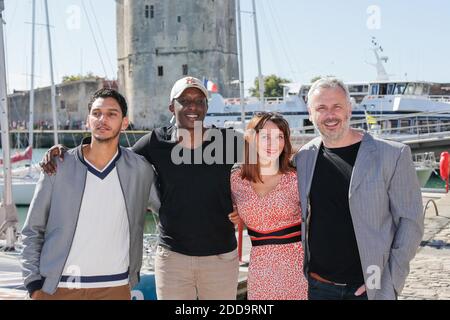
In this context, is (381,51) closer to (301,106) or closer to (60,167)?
(301,106)

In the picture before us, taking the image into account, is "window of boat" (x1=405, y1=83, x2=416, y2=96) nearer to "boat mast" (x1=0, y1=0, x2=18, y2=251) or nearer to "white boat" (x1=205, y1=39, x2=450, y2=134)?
"white boat" (x1=205, y1=39, x2=450, y2=134)

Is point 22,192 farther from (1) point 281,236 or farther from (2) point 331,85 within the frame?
(2) point 331,85

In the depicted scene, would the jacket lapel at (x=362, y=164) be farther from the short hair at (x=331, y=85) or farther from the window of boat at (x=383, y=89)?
the window of boat at (x=383, y=89)

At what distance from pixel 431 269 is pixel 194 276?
3.61m

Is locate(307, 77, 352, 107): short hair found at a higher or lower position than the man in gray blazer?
higher

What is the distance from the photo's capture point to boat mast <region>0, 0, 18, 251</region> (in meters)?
7.47

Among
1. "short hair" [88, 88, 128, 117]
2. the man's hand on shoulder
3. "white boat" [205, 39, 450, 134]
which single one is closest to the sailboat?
"white boat" [205, 39, 450, 134]

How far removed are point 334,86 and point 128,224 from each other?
4.29 feet

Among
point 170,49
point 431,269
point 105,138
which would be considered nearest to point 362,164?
point 105,138

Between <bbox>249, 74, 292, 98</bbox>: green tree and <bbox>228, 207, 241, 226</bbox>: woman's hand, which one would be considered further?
<bbox>249, 74, 292, 98</bbox>: green tree

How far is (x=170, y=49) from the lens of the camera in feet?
149

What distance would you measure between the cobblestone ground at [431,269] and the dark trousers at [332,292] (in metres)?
2.52

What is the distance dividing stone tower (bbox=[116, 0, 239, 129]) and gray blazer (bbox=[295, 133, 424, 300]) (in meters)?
41.2

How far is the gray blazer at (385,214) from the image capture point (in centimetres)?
274
